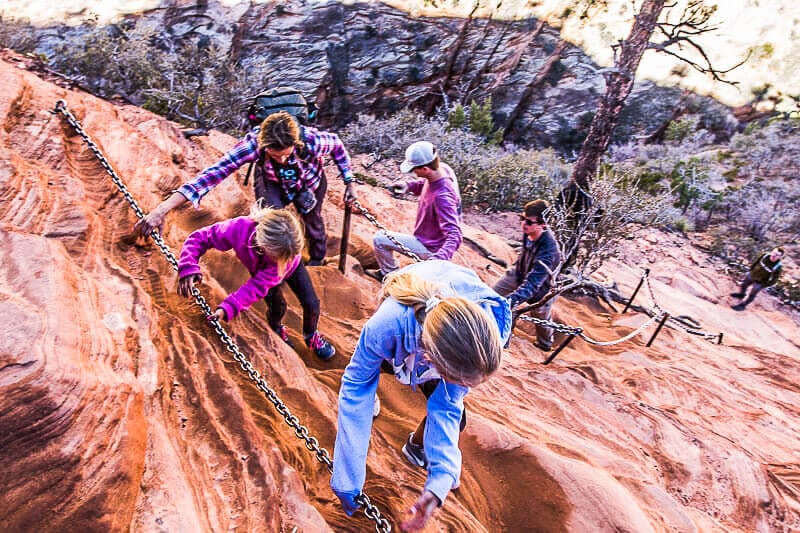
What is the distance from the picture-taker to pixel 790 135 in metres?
14.2

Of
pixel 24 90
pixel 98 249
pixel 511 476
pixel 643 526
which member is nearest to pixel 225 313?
pixel 98 249

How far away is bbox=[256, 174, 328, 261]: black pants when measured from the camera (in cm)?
331

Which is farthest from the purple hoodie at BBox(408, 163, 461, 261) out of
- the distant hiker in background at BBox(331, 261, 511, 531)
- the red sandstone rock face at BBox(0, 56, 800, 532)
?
the distant hiker in background at BBox(331, 261, 511, 531)

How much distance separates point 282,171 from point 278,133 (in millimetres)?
522

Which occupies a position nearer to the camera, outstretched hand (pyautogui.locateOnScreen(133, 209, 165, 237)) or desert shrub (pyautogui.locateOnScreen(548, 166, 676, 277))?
outstretched hand (pyautogui.locateOnScreen(133, 209, 165, 237))

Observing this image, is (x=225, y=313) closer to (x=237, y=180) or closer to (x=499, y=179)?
(x=237, y=180)

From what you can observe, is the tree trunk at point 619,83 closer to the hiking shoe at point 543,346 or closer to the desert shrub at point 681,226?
the hiking shoe at point 543,346

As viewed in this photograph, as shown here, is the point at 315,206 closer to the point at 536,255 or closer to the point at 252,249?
the point at 252,249

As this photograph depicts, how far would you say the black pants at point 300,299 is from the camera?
294 centimetres

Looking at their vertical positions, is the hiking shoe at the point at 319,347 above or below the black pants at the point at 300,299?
below

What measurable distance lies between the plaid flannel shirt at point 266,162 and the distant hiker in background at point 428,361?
5.68ft

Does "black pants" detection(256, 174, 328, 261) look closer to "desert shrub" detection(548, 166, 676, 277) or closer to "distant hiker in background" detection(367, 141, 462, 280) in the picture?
"distant hiker in background" detection(367, 141, 462, 280)

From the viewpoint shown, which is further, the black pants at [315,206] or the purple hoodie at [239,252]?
the black pants at [315,206]

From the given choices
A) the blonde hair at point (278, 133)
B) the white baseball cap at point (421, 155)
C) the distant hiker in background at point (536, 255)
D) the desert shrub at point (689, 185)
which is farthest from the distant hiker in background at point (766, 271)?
the blonde hair at point (278, 133)
